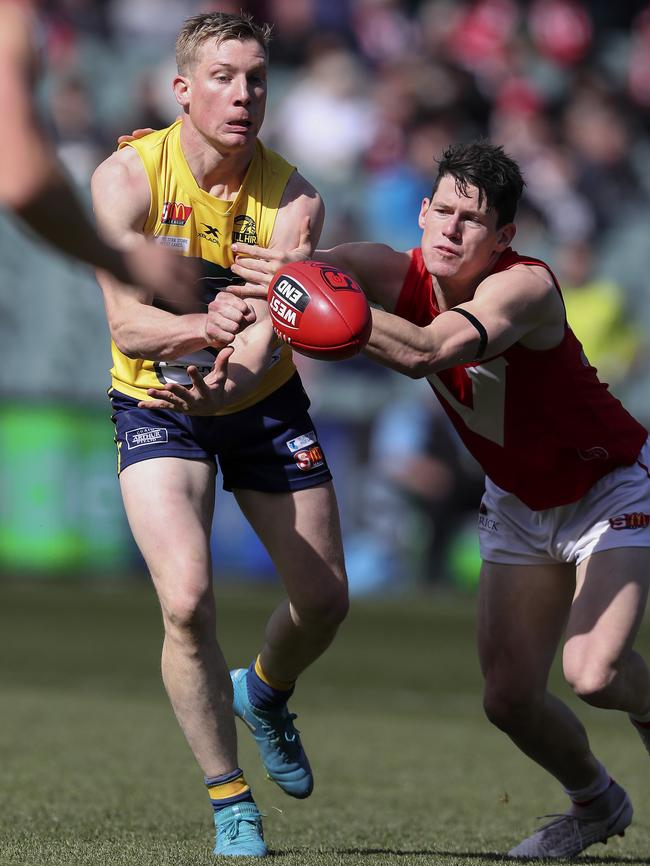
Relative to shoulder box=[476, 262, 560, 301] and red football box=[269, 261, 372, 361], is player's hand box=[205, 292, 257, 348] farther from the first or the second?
shoulder box=[476, 262, 560, 301]

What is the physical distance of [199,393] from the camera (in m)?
5.17

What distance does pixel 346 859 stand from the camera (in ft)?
17.4

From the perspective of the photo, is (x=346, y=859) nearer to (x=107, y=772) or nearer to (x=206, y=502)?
(x=206, y=502)

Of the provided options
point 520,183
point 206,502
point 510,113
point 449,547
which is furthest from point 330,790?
point 510,113

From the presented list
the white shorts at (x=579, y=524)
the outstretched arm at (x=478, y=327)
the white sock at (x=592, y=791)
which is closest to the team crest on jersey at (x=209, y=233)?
the outstretched arm at (x=478, y=327)

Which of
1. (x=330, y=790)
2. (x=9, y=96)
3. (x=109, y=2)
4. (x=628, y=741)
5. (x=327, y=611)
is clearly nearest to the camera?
(x=9, y=96)

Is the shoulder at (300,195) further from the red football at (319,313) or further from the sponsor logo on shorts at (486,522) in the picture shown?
the sponsor logo on shorts at (486,522)

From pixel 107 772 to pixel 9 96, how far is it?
14.9ft

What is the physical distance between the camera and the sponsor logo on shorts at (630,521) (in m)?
5.63

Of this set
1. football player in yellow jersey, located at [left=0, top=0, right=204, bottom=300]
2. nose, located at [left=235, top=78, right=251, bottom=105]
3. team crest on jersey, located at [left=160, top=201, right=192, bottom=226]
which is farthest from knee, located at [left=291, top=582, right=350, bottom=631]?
football player in yellow jersey, located at [left=0, top=0, right=204, bottom=300]

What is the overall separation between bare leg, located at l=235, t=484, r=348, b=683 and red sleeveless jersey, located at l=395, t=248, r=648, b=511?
0.66 m

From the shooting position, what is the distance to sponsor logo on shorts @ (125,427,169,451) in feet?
18.4

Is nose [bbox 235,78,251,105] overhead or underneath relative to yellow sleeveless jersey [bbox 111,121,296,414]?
overhead

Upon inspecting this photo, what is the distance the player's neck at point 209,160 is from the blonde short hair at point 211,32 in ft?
0.82
